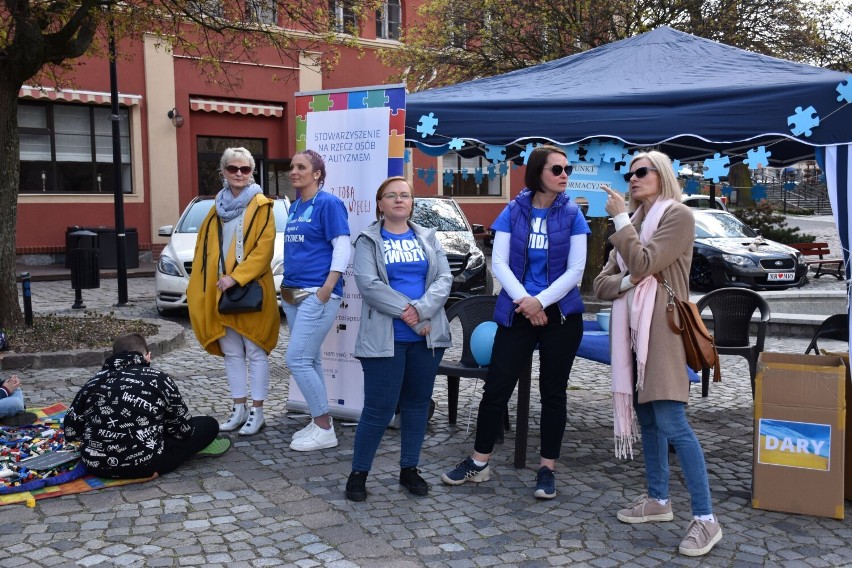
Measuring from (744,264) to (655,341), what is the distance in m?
11.5

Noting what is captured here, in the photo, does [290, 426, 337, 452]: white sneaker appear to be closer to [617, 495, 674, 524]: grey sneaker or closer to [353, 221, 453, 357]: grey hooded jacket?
[353, 221, 453, 357]: grey hooded jacket

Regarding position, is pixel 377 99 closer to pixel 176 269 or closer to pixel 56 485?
pixel 56 485

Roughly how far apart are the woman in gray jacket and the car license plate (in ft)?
37.7

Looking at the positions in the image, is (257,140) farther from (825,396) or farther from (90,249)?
(825,396)

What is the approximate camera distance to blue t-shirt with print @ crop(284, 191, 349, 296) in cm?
545

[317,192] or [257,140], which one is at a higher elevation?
[257,140]

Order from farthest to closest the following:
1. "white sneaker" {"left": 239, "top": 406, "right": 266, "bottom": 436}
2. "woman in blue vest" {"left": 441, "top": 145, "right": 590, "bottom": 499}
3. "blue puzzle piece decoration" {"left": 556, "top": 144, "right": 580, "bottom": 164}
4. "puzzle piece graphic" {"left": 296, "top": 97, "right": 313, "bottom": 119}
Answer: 1. "puzzle piece graphic" {"left": 296, "top": 97, "right": 313, "bottom": 119}
2. "white sneaker" {"left": 239, "top": 406, "right": 266, "bottom": 436}
3. "blue puzzle piece decoration" {"left": 556, "top": 144, "right": 580, "bottom": 164}
4. "woman in blue vest" {"left": 441, "top": 145, "right": 590, "bottom": 499}

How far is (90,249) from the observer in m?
11.9

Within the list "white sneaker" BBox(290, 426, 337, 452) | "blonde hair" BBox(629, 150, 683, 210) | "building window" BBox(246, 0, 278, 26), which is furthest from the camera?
"building window" BBox(246, 0, 278, 26)

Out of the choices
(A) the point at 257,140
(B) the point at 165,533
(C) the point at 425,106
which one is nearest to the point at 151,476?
(B) the point at 165,533

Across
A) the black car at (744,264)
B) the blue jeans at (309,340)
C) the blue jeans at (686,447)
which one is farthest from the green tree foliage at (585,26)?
the blue jeans at (686,447)

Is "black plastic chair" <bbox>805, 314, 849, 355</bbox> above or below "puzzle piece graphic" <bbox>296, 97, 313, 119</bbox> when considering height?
below

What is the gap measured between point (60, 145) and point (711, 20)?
47.3ft

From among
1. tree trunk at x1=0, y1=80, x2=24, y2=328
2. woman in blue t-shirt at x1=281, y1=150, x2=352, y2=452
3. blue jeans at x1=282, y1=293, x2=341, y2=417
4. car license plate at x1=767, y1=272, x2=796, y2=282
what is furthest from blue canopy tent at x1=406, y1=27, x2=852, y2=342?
car license plate at x1=767, y1=272, x2=796, y2=282
